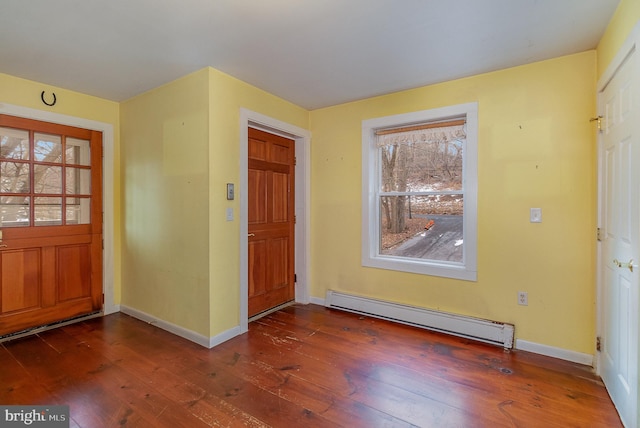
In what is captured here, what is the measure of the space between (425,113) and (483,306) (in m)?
1.95

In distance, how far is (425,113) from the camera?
3.05m

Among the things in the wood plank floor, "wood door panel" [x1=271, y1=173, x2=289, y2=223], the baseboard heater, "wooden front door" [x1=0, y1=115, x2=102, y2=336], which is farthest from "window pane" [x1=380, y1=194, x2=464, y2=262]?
"wooden front door" [x1=0, y1=115, x2=102, y2=336]

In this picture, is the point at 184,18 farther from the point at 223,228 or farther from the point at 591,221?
the point at 591,221

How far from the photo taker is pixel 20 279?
9.51 ft

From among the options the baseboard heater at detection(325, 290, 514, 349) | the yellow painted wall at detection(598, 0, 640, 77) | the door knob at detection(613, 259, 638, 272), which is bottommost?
the baseboard heater at detection(325, 290, 514, 349)

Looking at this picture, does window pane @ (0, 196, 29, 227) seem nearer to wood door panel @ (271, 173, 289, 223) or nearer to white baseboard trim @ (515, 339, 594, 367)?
wood door panel @ (271, 173, 289, 223)

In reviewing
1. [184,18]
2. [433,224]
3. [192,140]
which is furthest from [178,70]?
[433,224]

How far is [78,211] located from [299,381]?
9.95 feet

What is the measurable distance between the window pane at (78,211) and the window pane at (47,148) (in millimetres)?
Answer: 448

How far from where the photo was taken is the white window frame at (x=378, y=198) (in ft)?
9.25

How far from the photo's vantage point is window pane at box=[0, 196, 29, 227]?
9.20ft

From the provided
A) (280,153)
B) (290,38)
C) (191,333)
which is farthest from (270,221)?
(290,38)

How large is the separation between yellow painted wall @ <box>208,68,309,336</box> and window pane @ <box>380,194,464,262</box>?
1.65 metres

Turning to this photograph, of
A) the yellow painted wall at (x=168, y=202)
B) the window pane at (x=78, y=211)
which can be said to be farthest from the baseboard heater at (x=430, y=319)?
the window pane at (x=78, y=211)
